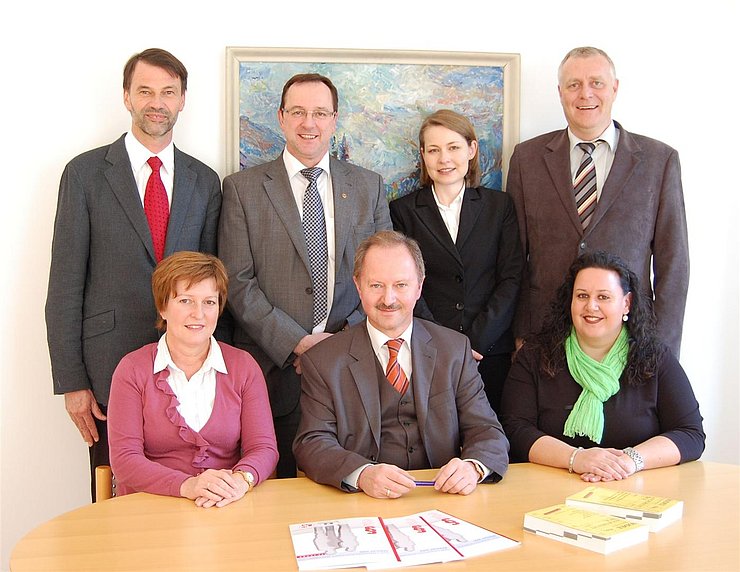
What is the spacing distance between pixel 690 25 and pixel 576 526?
2762 mm

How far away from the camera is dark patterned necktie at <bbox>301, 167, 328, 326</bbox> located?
123 inches

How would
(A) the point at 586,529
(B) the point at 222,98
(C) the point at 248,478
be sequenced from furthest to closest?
(B) the point at 222,98 → (C) the point at 248,478 → (A) the point at 586,529

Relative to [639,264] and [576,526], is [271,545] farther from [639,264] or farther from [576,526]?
[639,264]

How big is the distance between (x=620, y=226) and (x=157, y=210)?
1856mm

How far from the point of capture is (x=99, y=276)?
3059mm

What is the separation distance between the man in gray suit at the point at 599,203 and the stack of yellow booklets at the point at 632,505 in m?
1.26

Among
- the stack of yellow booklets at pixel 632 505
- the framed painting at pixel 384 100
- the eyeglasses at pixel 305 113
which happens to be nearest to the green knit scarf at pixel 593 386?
the stack of yellow booklets at pixel 632 505

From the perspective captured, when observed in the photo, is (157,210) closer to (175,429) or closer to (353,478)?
(175,429)

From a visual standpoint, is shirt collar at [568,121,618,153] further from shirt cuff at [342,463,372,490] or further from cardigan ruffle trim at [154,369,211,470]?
cardigan ruffle trim at [154,369,211,470]

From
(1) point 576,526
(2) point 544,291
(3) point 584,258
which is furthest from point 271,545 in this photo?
(2) point 544,291

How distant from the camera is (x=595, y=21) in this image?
3.69 meters

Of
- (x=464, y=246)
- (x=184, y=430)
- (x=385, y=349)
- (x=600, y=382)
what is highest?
(x=464, y=246)

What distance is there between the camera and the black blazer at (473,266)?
10.7 feet

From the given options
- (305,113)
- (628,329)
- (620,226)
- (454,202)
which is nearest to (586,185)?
(620,226)
